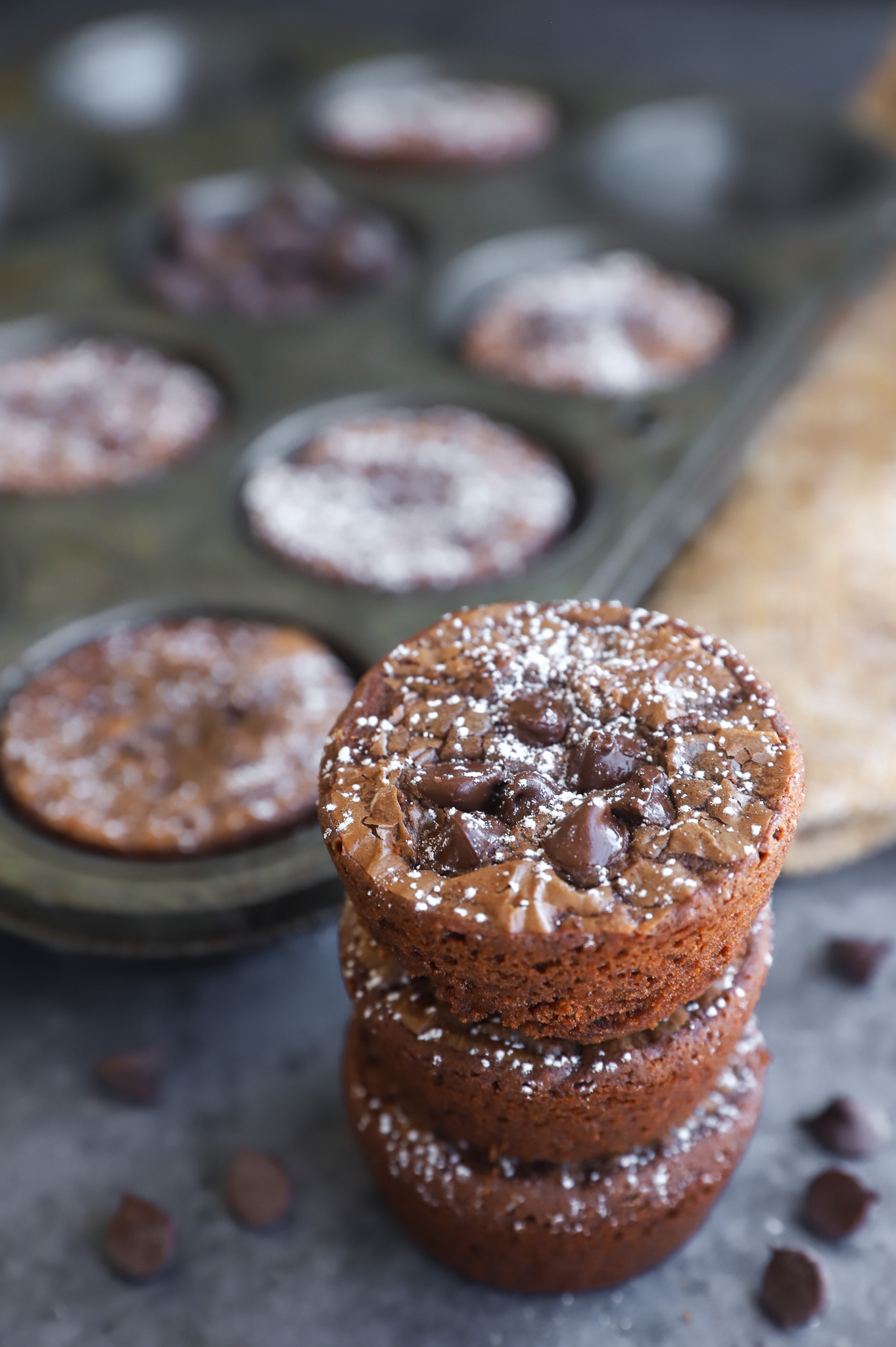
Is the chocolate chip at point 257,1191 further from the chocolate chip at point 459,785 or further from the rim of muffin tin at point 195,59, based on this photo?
the rim of muffin tin at point 195,59

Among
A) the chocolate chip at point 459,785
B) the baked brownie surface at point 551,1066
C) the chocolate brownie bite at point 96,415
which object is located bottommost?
the chocolate brownie bite at point 96,415

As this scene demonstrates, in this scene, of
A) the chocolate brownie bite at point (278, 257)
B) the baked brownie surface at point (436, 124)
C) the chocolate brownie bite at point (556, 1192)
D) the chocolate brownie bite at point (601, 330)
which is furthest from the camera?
the baked brownie surface at point (436, 124)

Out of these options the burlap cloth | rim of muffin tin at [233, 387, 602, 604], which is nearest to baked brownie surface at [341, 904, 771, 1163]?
the burlap cloth

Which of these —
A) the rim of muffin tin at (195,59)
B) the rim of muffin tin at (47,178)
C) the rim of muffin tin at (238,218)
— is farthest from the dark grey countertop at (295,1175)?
the rim of muffin tin at (195,59)

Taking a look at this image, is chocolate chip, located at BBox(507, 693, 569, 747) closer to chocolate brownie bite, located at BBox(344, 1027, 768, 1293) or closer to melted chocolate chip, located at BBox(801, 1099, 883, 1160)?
chocolate brownie bite, located at BBox(344, 1027, 768, 1293)

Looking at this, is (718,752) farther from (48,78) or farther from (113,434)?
(48,78)

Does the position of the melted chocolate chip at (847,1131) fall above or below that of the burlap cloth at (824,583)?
below

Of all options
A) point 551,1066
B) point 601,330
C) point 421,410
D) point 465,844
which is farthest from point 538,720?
point 601,330

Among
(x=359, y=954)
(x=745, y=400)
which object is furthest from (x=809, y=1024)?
(x=745, y=400)
